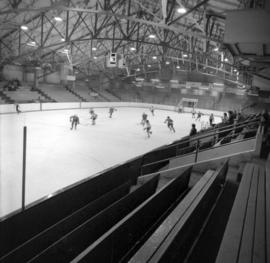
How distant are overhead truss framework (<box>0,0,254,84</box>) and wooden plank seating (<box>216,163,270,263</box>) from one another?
17.2 feet

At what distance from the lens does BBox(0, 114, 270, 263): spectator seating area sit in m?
2.21

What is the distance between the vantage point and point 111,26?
23781 mm

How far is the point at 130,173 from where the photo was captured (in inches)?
245

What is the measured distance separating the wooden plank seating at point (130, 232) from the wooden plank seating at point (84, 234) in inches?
21.2

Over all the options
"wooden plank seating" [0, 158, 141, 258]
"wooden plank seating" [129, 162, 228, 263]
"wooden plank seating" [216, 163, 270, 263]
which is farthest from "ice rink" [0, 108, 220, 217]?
"wooden plank seating" [216, 163, 270, 263]

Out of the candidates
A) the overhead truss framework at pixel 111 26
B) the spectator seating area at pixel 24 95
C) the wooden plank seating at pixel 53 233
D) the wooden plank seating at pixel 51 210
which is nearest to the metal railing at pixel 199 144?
the wooden plank seating at pixel 51 210

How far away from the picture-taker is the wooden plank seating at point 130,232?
2275mm

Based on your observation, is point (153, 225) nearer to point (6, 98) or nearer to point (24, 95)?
point (6, 98)

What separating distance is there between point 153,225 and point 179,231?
1112 mm

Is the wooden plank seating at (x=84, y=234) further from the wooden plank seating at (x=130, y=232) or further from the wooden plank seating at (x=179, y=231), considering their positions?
the wooden plank seating at (x=179, y=231)

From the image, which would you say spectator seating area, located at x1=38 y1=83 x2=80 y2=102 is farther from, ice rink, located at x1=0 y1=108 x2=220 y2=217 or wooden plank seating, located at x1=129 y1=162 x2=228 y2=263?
wooden plank seating, located at x1=129 y1=162 x2=228 y2=263

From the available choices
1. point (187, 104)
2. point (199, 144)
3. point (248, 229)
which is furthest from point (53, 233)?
point (187, 104)

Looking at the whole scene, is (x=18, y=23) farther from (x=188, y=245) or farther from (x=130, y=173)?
(x=188, y=245)

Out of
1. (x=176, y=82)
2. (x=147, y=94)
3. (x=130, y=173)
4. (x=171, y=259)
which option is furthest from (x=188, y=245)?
(x=147, y=94)
